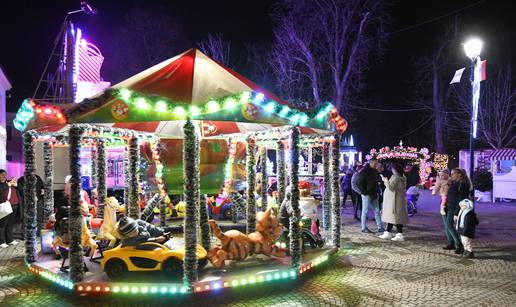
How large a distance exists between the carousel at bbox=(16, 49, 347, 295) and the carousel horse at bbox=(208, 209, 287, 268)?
17mm

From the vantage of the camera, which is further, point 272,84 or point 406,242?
point 272,84

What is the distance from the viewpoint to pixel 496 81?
26125 mm

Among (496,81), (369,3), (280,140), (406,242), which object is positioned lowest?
(406,242)

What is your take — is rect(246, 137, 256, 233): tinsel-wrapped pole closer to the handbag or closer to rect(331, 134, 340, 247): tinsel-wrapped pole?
rect(331, 134, 340, 247): tinsel-wrapped pole

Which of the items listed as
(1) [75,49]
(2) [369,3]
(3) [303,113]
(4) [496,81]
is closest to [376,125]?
(4) [496,81]

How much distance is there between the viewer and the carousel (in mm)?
5770

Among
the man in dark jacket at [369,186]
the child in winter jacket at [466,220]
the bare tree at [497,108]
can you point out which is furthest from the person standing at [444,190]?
the bare tree at [497,108]

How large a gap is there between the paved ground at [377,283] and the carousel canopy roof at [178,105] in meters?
2.50

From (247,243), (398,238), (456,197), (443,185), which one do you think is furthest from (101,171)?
(443,185)

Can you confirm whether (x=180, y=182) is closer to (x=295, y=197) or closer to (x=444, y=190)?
(x=295, y=197)

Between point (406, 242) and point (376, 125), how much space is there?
3082 centimetres

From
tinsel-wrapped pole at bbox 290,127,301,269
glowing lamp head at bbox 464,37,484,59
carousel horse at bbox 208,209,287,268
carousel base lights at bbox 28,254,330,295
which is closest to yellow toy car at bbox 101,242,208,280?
carousel base lights at bbox 28,254,330,295

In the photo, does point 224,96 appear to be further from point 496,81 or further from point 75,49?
point 496,81

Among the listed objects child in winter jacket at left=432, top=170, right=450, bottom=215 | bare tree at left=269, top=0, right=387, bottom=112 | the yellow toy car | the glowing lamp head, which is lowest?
the yellow toy car
